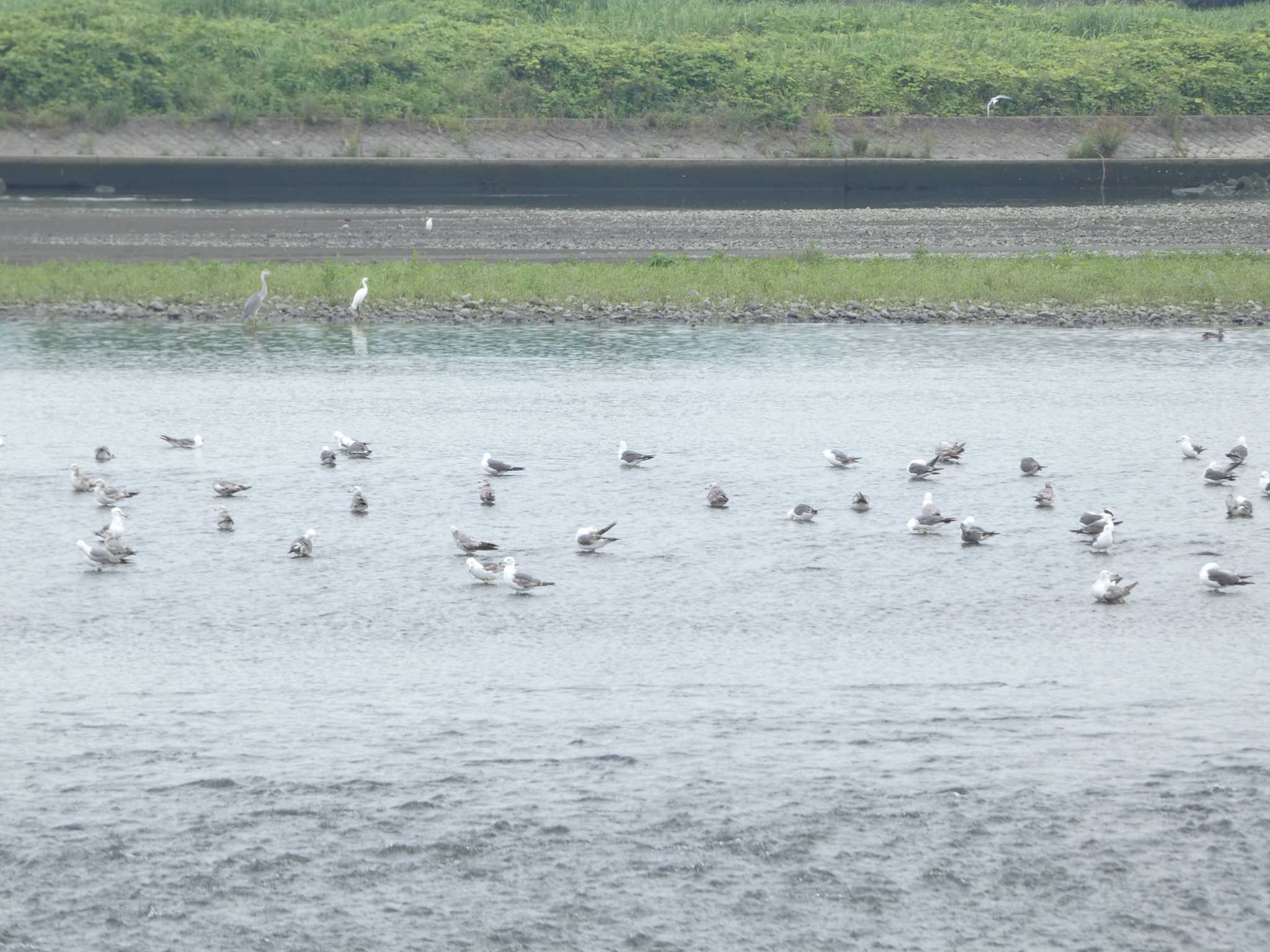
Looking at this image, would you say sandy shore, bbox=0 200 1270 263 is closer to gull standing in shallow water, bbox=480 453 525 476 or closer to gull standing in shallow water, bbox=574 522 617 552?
gull standing in shallow water, bbox=480 453 525 476

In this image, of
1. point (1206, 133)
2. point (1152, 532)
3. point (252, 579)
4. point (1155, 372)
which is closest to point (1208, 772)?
point (1152, 532)

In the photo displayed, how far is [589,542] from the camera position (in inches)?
709

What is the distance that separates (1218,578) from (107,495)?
11928 millimetres

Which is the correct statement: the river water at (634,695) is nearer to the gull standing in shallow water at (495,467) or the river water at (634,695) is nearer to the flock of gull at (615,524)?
the flock of gull at (615,524)

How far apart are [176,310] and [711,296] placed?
35.9 ft

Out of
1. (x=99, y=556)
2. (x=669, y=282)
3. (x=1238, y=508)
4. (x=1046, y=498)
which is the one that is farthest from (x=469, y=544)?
(x=669, y=282)

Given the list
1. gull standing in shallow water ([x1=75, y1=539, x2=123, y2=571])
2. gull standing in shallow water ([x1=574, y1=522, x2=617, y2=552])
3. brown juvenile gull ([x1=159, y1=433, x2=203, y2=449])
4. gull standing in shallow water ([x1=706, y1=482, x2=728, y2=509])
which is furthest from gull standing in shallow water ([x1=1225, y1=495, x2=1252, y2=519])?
brown juvenile gull ([x1=159, y1=433, x2=203, y2=449])

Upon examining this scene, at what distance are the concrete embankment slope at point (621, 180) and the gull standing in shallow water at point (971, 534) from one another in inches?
1441

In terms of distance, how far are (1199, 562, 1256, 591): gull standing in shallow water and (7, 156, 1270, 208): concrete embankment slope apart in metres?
38.6

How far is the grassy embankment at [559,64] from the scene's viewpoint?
61281 mm

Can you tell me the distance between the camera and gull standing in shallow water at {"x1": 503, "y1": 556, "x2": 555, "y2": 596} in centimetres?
1644

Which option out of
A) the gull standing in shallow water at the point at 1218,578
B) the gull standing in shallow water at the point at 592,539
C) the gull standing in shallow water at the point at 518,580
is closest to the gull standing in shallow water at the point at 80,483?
the gull standing in shallow water at the point at 592,539

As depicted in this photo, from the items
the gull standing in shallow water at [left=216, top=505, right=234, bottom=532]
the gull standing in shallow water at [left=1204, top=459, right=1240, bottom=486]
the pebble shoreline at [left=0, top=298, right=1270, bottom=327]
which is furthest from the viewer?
the pebble shoreline at [left=0, top=298, right=1270, bottom=327]

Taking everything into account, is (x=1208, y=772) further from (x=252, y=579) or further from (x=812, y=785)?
(x=252, y=579)
